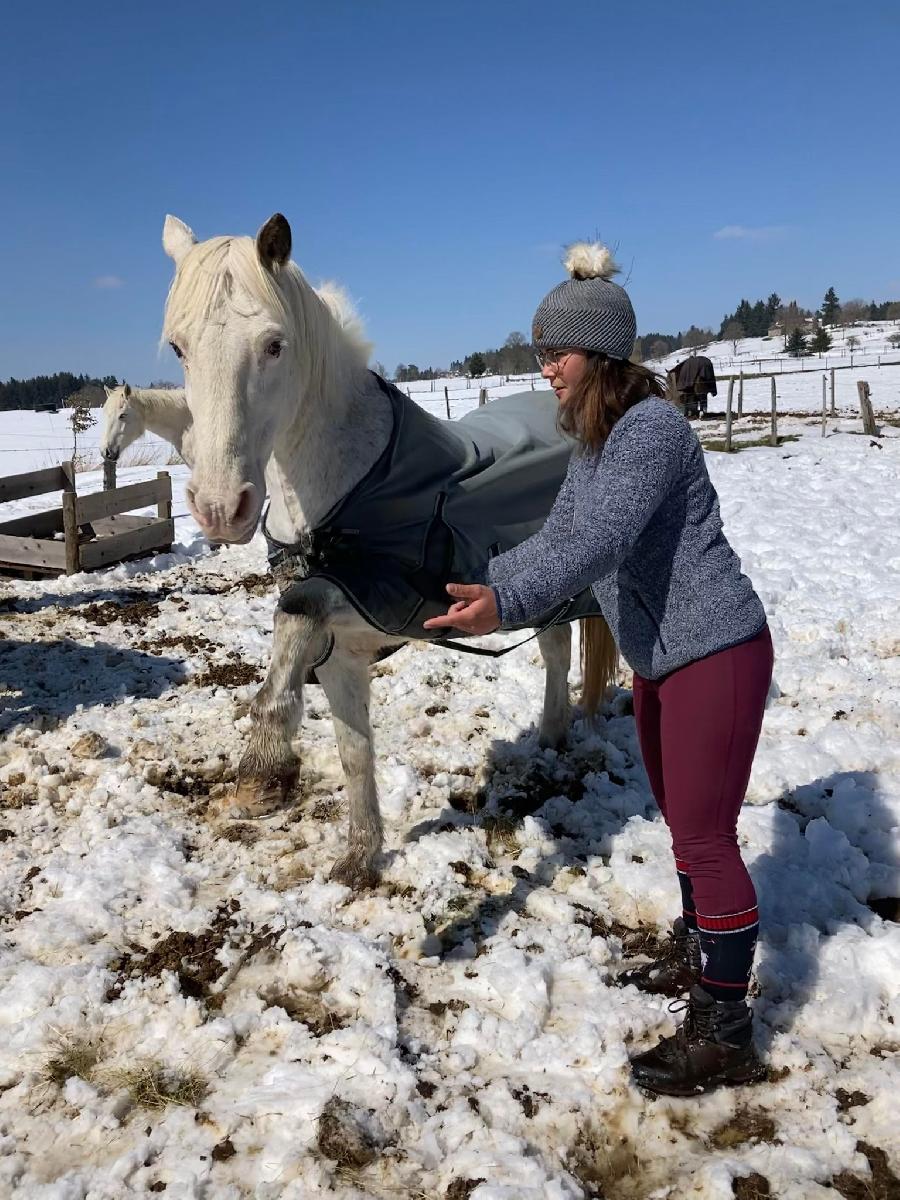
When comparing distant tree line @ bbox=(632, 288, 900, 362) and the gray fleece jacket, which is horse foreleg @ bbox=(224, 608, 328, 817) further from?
distant tree line @ bbox=(632, 288, 900, 362)

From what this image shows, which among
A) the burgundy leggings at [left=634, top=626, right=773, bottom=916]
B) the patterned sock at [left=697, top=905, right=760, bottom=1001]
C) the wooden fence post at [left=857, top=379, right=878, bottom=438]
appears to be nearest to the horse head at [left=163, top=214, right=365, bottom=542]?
the burgundy leggings at [left=634, top=626, right=773, bottom=916]

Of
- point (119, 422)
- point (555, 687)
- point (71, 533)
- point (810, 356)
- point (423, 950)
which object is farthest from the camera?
point (810, 356)

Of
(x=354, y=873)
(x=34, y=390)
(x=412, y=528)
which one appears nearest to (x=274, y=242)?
(x=412, y=528)

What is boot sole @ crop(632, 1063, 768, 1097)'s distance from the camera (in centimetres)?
205

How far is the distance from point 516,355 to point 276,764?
7001cm

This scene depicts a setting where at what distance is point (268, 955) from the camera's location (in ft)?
8.73

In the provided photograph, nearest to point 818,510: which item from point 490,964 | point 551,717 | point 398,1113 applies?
point 551,717

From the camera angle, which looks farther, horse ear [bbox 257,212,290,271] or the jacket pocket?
horse ear [bbox 257,212,290,271]

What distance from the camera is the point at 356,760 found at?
3.21 m

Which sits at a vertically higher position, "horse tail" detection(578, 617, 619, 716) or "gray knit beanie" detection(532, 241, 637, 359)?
"gray knit beanie" detection(532, 241, 637, 359)

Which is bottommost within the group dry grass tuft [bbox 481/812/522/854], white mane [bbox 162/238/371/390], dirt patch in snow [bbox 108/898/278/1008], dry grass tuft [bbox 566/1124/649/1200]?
dry grass tuft [bbox 566/1124/649/1200]

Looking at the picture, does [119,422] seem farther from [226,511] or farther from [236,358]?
[226,511]

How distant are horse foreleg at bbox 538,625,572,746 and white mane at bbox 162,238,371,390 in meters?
2.25

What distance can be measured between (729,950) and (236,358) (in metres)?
2.02
